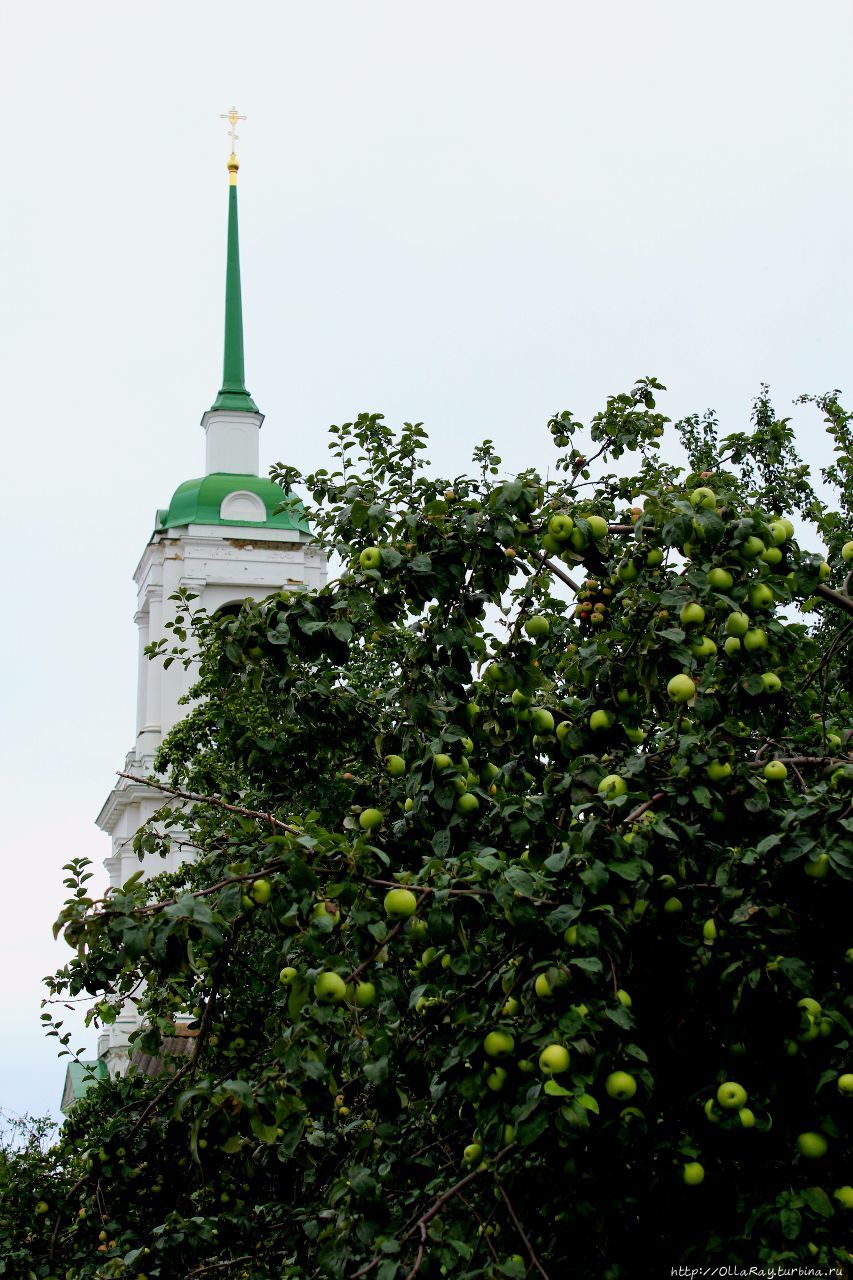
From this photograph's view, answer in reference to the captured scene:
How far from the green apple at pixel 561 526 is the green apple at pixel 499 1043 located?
1.54 m

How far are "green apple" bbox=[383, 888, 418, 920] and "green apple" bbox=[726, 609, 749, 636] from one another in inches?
47.8

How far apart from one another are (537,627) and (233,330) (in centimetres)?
2832

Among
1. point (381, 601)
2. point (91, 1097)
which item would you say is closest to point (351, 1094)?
point (381, 601)

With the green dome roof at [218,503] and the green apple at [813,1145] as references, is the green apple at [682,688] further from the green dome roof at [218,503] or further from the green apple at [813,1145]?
the green dome roof at [218,503]

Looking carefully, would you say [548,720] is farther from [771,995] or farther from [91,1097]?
[91,1097]

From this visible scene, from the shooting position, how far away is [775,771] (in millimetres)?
4359

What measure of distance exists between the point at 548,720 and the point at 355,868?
43.7 inches

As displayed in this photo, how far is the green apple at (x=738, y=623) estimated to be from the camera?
4240 millimetres

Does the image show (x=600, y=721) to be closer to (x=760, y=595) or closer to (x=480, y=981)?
(x=760, y=595)

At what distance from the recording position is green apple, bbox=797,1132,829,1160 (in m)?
3.90

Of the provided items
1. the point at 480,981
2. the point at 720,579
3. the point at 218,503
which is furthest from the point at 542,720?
the point at 218,503

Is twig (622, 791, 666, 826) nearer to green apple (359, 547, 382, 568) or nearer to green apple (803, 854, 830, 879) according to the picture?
green apple (803, 854, 830, 879)

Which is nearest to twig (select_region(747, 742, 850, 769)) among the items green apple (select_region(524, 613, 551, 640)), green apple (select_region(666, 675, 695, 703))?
green apple (select_region(666, 675, 695, 703))

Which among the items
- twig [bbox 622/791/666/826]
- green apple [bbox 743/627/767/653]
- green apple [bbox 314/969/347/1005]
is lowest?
green apple [bbox 314/969/347/1005]
